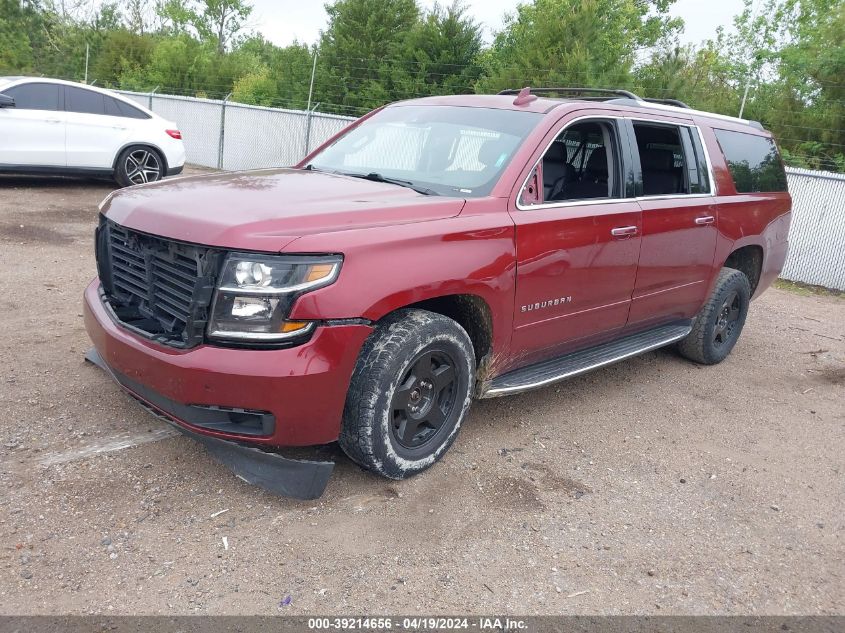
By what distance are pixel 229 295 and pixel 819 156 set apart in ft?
46.9

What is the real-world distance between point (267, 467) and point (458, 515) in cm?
89

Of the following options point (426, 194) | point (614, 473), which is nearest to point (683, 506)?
point (614, 473)

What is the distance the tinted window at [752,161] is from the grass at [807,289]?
13.4 ft

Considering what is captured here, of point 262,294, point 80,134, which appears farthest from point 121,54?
point 262,294

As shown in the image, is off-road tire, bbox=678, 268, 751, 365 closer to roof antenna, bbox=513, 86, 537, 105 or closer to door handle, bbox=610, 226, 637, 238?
door handle, bbox=610, 226, 637, 238

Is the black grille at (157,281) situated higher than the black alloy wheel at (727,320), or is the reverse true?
the black grille at (157,281)

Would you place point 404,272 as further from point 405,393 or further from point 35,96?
point 35,96

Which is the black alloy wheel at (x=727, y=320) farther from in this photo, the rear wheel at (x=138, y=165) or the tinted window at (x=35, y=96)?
the tinted window at (x=35, y=96)

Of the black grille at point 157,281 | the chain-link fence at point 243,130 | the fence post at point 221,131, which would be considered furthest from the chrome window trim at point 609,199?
the fence post at point 221,131

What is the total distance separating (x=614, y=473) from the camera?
3.91 metres

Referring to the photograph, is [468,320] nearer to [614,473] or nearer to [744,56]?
[614,473]

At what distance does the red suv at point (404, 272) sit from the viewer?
2.94 metres

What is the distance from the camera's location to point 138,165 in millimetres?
11078

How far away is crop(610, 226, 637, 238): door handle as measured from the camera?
427 centimetres
